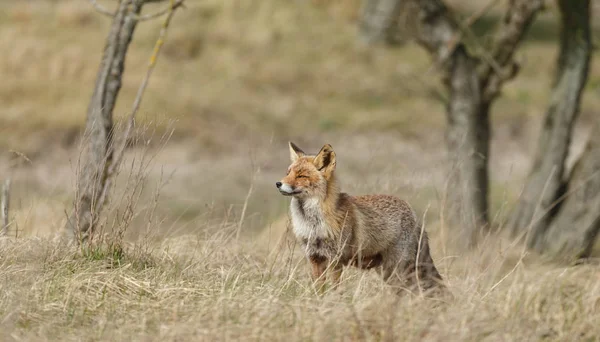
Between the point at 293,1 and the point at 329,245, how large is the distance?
18.4m

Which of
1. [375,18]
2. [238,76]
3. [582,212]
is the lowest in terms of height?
[238,76]

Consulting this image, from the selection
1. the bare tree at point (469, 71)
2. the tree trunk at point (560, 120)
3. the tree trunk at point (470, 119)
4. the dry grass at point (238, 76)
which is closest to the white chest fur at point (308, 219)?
the bare tree at point (469, 71)

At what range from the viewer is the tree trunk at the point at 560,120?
40.6 feet

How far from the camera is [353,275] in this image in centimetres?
727

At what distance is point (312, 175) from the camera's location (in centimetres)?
706

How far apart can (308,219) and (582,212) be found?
5914 mm

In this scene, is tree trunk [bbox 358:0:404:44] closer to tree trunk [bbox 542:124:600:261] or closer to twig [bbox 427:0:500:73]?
twig [bbox 427:0:500:73]

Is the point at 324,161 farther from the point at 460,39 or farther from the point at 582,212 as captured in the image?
the point at 582,212

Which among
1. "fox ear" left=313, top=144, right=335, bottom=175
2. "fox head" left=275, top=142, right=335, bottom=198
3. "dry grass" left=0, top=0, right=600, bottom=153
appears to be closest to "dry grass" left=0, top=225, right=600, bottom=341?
"fox head" left=275, top=142, right=335, bottom=198

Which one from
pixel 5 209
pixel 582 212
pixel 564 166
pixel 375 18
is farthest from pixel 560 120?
pixel 375 18

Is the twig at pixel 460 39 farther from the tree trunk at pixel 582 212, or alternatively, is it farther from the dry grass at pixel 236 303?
the dry grass at pixel 236 303

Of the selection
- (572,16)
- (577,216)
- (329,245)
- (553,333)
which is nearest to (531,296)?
(553,333)

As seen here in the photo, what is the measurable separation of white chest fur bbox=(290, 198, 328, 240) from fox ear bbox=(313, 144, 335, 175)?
0.25 meters

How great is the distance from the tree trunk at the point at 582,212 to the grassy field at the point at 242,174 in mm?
759
